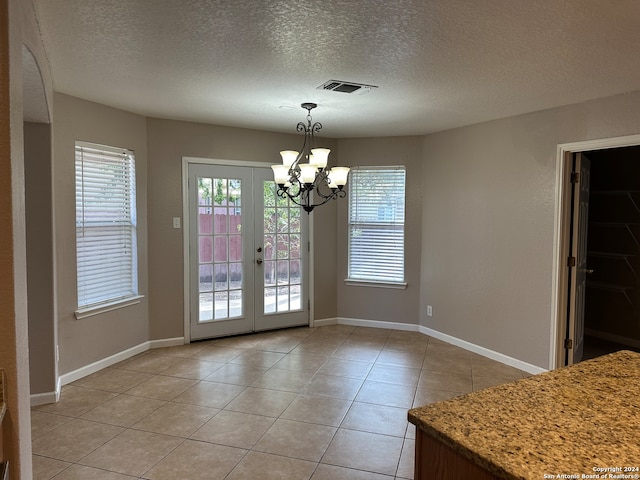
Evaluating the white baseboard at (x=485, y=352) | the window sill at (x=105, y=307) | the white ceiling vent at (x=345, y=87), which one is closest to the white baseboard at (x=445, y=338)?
the white baseboard at (x=485, y=352)

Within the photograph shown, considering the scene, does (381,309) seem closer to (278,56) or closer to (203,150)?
(203,150)

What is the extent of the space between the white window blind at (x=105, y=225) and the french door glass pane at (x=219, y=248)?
2.47 feet

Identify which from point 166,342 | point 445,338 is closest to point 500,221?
point 445,338

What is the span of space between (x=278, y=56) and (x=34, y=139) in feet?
6.28

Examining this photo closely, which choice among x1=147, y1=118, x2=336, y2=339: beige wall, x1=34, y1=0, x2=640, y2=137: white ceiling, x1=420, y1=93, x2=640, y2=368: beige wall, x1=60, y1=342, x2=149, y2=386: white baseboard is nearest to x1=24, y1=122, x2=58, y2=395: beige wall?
x1=60, y1=342, x2=149, y2=386: white baseboard

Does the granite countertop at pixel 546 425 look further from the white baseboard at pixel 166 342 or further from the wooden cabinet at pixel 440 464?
the white baseboard at pixel 166 342

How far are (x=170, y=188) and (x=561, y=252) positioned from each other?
3908 millimetres

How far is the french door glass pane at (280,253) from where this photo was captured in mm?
5312

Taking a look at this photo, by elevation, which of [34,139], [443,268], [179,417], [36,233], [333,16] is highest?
[333,16]

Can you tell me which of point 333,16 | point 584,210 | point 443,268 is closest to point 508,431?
point 333,16

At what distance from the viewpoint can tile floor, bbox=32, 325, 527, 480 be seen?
2.56 meters

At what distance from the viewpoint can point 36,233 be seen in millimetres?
3170

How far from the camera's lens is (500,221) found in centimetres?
436

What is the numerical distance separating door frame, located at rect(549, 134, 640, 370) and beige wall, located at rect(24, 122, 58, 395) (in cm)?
415
